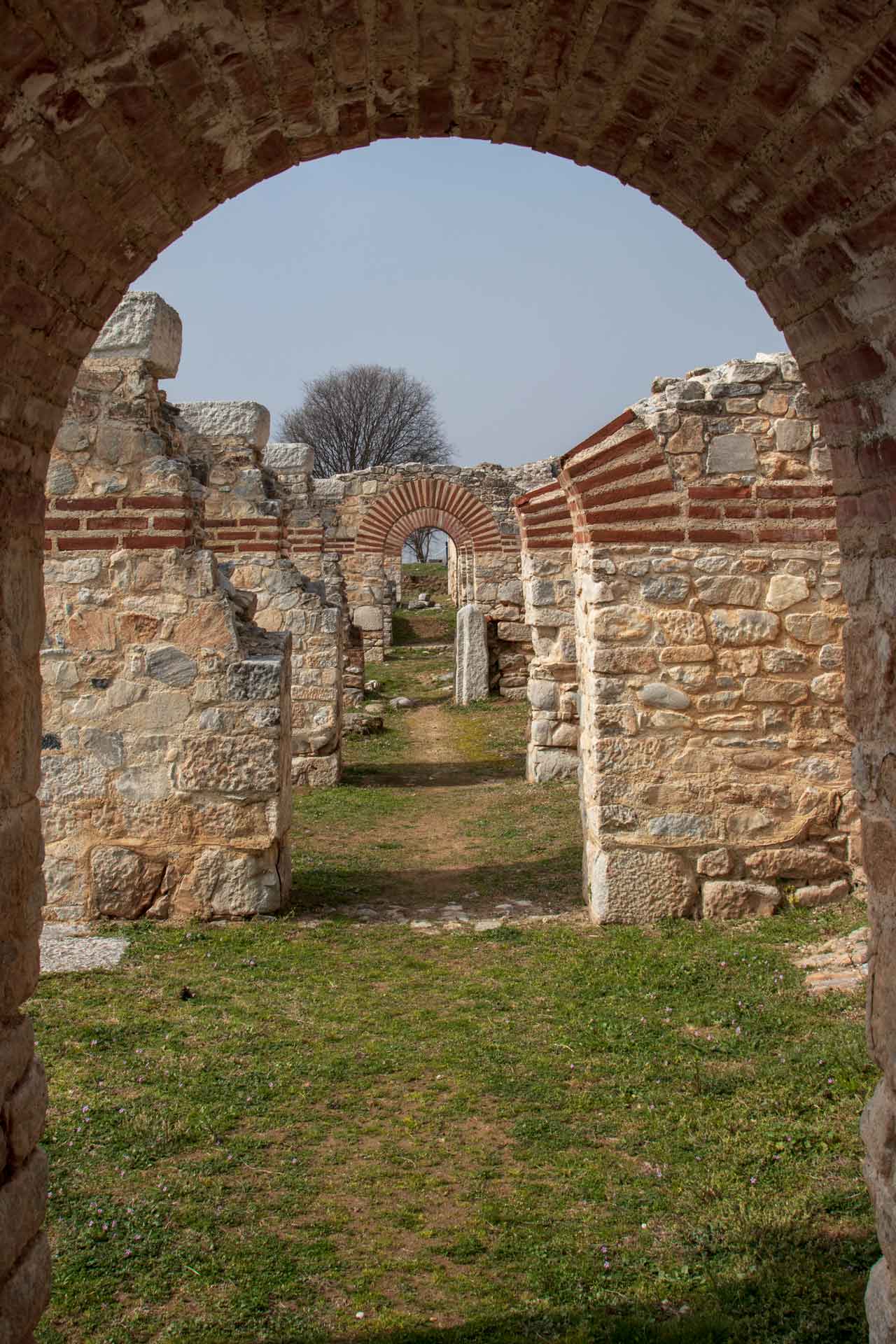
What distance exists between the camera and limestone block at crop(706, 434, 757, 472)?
5855 mm

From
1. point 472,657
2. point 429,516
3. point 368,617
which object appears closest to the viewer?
point 472,657

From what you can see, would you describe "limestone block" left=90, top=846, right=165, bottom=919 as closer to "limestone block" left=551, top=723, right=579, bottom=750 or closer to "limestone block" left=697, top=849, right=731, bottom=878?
"limestone block" left=697, top=849, right=731, bottom=878

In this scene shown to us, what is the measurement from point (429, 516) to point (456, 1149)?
683 inches

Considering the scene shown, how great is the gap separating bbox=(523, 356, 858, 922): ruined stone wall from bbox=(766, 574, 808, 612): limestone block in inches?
0.5

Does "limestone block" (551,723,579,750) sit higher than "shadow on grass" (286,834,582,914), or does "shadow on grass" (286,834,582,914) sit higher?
"limestone block" (551,723,579,750)

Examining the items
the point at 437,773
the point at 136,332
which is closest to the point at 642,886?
the point at 136,332

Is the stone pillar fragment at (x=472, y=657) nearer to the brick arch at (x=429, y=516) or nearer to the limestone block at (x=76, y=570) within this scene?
the brick arch at (x=429, y=516)

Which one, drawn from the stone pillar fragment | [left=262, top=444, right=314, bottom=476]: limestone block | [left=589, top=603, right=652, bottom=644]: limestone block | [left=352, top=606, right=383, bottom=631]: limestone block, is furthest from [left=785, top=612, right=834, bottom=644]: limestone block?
[left=352, top=606, right=383, bottom=631]: limestone block

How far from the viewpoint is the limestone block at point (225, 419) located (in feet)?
31.4

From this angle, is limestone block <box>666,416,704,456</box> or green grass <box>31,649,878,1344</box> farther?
limestone block <box>666,416,704,456</box>

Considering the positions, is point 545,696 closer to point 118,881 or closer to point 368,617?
point 118,881

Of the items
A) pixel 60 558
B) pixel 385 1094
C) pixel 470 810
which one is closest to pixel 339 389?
pixel 470 810

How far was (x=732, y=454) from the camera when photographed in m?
5.86

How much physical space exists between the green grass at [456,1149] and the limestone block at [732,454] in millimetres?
2444
